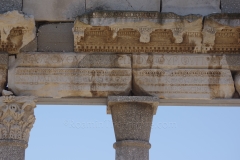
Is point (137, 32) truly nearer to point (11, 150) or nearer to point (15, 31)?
point (15, 31)

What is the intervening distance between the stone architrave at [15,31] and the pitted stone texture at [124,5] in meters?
1.15

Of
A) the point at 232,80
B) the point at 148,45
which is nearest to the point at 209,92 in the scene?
the point at 232,80

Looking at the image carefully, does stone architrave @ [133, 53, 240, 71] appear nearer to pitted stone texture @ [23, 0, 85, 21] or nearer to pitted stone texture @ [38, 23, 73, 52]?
pitted stone texture @ [38, 23, 73, 52]

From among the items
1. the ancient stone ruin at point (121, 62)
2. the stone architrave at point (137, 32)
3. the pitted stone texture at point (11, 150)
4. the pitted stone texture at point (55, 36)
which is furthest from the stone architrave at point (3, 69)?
the stone architrave at point (137, 32)

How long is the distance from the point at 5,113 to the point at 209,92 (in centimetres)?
362

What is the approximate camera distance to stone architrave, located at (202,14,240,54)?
12727 mm

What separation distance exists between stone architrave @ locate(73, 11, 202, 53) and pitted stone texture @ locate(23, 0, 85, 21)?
1.53ft

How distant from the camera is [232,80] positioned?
12883 mm

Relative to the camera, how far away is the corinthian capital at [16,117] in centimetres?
1249

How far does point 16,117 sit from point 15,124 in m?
0.13

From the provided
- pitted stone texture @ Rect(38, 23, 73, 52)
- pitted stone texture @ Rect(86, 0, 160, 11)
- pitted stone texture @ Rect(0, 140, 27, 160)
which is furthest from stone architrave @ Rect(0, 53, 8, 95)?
pitted stone texture @ Rect(86, 0, 160, 11)

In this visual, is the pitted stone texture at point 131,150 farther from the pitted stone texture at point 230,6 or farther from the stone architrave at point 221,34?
the pitted stone texture at point 230,6

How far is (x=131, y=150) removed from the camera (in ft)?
40.8

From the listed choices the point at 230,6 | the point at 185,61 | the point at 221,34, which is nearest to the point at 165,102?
the point at 185,61
